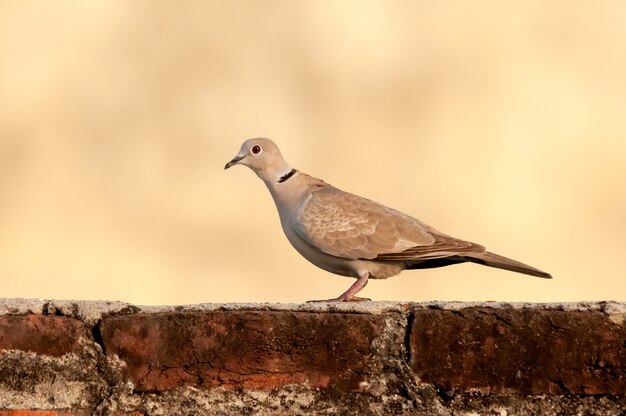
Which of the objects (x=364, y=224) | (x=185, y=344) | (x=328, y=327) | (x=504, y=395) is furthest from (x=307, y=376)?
(x=364, y=224)

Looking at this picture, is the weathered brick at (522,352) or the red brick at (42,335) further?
the red brick at (42,335)

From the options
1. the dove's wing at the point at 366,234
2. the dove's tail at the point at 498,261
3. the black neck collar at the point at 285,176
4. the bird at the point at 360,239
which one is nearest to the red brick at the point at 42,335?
the bird at the point at 360,239

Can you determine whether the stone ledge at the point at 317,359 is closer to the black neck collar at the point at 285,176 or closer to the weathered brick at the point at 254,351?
the weathered brick at the point at 254,351

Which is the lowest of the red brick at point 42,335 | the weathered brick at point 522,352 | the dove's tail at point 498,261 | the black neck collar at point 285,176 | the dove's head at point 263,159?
the weathered brick at point 522,352

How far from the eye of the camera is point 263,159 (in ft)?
20.4

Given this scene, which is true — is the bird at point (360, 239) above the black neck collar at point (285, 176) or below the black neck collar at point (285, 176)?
below

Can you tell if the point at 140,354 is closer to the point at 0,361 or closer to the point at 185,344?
the point at 185,344

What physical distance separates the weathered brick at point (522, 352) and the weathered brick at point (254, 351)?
0.17 m

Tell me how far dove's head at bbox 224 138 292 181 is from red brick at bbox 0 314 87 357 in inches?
135

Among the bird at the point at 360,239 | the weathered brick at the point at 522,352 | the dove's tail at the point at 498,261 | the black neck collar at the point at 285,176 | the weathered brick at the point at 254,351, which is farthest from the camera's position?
the black neck collar at the point at 285,176

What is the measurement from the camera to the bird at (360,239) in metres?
5.55

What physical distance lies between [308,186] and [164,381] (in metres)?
3.47

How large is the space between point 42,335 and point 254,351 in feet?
1.88

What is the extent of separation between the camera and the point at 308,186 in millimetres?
6125
